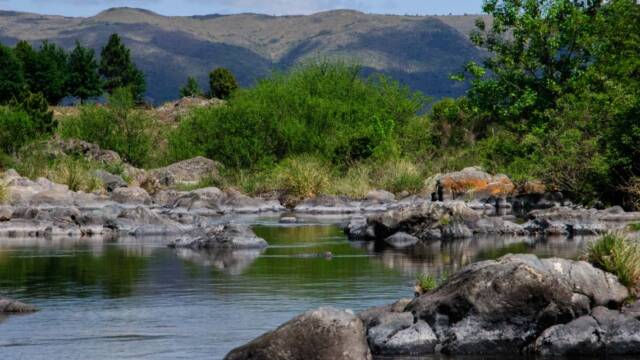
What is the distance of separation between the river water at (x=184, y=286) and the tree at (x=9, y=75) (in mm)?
84172

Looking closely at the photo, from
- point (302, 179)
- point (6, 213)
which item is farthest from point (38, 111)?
point (6, 213)

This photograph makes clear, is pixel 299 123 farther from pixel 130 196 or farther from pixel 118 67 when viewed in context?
pixel 118 67

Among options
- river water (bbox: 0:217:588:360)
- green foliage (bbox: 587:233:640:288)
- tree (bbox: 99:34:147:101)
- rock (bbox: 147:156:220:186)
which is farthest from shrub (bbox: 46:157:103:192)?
tree (bbox: 99:34:147:101)

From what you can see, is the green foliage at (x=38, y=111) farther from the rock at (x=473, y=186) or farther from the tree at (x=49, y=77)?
the rock at (x=473, y=186)

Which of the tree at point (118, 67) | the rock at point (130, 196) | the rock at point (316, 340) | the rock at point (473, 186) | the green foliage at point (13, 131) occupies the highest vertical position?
the tree at point (118, 67)

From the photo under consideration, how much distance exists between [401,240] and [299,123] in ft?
122

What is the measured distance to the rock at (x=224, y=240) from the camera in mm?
34094

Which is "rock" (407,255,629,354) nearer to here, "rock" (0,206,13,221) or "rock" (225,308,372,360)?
"rock" (225,308,372,360)

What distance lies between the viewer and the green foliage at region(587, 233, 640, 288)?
58.2 ft

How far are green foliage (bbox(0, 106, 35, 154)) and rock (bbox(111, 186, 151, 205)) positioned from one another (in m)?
12.8

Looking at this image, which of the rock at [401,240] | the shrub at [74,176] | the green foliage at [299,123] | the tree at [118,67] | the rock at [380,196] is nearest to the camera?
the rock at [401,240]

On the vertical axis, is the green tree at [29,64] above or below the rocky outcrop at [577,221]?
above

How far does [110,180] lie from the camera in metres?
62.1

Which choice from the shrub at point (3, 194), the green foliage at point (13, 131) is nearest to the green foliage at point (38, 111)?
the green foliage at point (13, 131)
